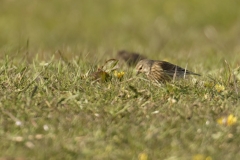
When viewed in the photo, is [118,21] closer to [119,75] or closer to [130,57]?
[130,57]

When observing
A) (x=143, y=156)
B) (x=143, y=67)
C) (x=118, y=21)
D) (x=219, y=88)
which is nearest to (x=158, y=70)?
(x=143, y=67)

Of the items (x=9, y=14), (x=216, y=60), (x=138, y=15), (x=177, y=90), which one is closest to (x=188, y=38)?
(x=138, y=15)

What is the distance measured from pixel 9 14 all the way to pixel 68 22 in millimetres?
1600

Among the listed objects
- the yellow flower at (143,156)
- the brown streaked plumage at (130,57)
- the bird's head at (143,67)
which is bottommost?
the yellow flower at (143,156)

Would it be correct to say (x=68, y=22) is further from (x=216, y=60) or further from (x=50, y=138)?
(x=50, y=138)

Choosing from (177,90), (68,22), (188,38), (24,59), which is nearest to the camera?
(177,90)

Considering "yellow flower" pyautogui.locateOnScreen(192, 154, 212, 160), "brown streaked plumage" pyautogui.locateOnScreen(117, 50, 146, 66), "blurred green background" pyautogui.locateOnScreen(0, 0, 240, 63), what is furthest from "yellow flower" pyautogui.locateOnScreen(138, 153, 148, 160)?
"blurred green background" pyautogui.locateOnScreen(0, 0, 240, 63)

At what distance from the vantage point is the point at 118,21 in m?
16.0

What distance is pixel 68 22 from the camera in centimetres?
1622

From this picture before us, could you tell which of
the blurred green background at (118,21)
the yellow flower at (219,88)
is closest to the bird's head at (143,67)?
the yellow flower at (219,88)

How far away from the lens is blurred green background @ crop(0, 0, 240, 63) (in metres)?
15.3

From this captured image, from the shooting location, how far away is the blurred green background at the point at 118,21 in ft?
50.3

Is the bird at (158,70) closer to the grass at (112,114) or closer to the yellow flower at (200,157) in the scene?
the grass at (112,114)

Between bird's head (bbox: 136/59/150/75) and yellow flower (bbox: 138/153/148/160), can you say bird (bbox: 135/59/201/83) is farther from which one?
yellow flower (bbox: 138/153/148/160)
